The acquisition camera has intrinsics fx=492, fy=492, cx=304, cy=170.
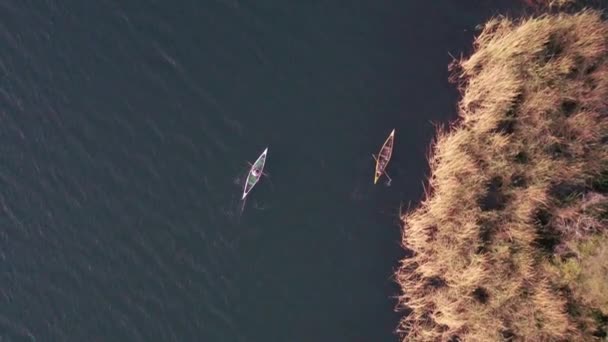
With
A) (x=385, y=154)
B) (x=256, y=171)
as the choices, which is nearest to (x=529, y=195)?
(x=385, y=154)

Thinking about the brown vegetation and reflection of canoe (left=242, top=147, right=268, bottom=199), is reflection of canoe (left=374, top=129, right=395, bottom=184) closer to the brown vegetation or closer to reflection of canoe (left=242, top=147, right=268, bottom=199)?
the brown vegetation

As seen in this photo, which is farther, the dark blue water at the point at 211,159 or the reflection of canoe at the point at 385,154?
the dark blue water at the point at 211,159

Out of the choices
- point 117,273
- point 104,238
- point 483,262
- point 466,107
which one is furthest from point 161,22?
point 483,262

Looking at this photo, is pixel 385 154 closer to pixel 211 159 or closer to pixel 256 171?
pixel 256 171

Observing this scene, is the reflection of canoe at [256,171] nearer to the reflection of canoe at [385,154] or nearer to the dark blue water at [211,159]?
the dark blue water at [211,159]

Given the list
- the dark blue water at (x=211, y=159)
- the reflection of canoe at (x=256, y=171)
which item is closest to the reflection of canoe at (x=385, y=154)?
the dark blue water at (x=211, y=159)
